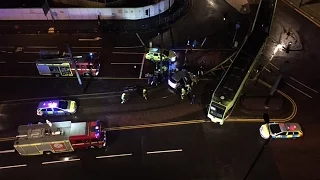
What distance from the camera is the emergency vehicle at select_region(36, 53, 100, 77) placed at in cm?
4053

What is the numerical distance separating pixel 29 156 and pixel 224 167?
67.8 ft

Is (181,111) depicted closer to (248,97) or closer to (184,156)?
(184,156)

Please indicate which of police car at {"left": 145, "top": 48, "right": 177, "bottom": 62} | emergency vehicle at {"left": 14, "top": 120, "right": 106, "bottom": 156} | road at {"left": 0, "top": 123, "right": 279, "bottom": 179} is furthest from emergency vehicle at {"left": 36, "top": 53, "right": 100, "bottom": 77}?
road at {"left": 0, "top": 123, "right": 279, "bottom": 179}

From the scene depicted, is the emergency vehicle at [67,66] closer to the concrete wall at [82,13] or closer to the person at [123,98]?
the person at [123,98]

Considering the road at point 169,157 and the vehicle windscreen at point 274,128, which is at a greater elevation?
the vehicle windscreen at point 274,128

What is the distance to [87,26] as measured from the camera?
49250mm

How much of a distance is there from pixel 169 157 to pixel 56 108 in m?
14.2

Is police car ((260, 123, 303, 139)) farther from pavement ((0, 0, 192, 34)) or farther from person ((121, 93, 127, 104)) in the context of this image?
pavement ((0, 0, 192, 34))

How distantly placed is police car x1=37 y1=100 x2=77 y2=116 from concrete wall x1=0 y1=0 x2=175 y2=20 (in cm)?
1726

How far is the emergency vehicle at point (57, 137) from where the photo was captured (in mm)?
32594

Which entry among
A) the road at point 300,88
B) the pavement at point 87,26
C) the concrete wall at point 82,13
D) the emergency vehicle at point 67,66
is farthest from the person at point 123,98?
the road at point 300,88

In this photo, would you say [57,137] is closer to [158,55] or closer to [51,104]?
[51,104]

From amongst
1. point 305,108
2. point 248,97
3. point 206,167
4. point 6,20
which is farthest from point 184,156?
point 6,20

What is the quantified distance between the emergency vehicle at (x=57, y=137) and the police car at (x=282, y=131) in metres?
17.8
